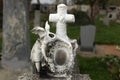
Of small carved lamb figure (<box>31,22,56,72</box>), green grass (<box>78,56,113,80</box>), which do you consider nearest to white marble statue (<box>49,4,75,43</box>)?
small carved lamb figure (<box>31,22,56,72</box>)

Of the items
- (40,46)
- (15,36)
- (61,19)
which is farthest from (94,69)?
(40,46)

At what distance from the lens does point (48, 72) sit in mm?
4293

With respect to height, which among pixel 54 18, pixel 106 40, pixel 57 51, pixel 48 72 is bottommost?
pixel 106 40

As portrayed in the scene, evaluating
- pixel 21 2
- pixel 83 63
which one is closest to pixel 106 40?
pixel 83 63

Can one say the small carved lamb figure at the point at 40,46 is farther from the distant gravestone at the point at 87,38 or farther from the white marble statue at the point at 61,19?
A: the distant gravestone at the point at 87,38

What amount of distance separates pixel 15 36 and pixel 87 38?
3.64m

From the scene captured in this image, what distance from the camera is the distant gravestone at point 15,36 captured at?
347 inches

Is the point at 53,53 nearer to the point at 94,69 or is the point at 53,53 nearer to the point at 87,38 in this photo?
the point at 94,69

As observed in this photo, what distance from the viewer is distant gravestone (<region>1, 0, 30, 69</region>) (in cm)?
882

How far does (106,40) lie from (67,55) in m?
10.8

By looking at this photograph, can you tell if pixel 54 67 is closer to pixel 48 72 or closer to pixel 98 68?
pixel 48 72

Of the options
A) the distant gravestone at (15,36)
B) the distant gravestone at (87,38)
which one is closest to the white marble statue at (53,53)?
the distant gravestone at (15,36)

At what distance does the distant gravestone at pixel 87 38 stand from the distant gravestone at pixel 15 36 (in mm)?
3400

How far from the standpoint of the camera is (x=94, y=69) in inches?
349
